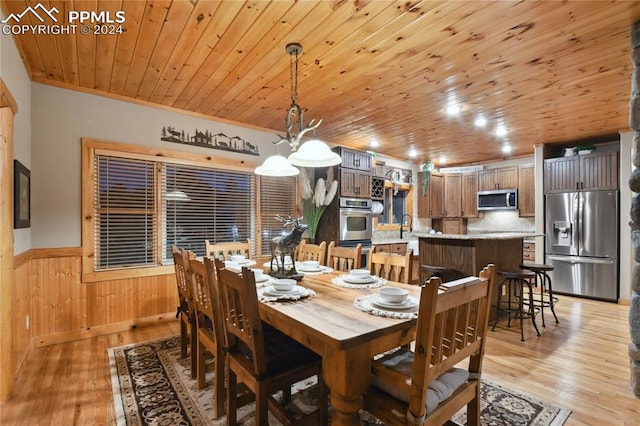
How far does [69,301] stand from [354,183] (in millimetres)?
3838

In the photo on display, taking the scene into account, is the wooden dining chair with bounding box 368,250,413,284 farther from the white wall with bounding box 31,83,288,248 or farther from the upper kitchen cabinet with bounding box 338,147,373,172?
the white wall with bounding box 31,83,288,248

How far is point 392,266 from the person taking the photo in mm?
2502

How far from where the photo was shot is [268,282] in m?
2.24

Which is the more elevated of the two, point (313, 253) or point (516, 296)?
point (313, 253)

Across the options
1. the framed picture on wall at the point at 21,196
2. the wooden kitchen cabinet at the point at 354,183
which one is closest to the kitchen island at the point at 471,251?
the wooden kitchen cabinet at the point at 354,183

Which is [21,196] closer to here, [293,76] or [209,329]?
[209,329]

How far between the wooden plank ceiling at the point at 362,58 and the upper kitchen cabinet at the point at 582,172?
28.4 inches

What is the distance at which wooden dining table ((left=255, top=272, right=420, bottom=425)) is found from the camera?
1.28 metres

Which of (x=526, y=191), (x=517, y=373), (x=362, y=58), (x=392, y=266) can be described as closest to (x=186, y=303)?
(x=392, y=266)

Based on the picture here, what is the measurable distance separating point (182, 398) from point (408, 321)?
170 cm

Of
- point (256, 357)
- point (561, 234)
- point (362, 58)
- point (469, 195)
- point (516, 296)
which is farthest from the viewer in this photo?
point (469, 195)

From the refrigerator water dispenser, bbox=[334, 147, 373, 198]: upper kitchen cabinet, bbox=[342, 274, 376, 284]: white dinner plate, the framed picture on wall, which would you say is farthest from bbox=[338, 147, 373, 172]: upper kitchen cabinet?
the framed picture on wall

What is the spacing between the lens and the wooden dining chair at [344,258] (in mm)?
2910

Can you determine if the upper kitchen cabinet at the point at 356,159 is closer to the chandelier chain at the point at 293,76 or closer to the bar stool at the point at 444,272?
the chandelier chain at the point at 293,76
